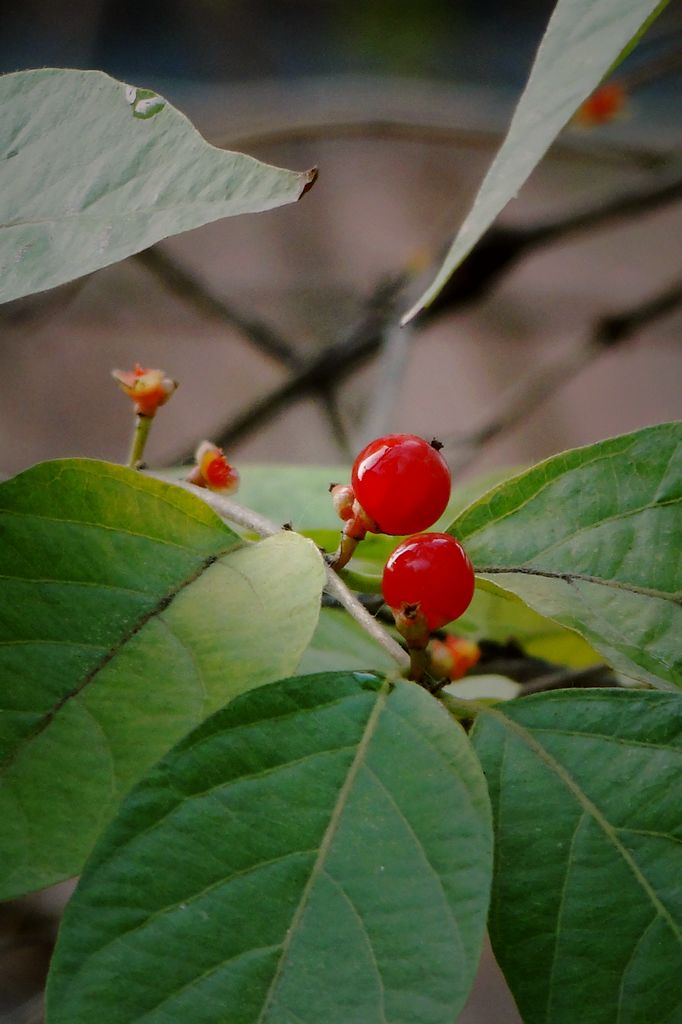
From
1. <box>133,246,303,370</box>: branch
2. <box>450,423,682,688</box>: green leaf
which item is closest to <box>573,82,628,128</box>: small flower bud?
<box>133,246,303,370</box>: branch

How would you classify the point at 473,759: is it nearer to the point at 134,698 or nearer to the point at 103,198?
the point at 134,698

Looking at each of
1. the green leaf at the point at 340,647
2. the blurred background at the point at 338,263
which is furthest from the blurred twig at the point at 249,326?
the blurred background at the point at 338,263

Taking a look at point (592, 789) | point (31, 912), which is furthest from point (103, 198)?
point (31, 912)

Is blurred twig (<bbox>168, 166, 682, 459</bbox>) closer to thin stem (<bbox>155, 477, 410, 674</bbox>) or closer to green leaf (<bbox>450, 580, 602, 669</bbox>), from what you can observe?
green leaf (<bbox>450, 580, 602, 669</bbox>)

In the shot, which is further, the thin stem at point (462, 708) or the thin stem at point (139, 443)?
the thin stem at point (139, 443)

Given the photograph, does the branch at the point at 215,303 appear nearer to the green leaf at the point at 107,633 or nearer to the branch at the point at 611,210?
the branch at the point at 611,210

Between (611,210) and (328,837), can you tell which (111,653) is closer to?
(328,837)
